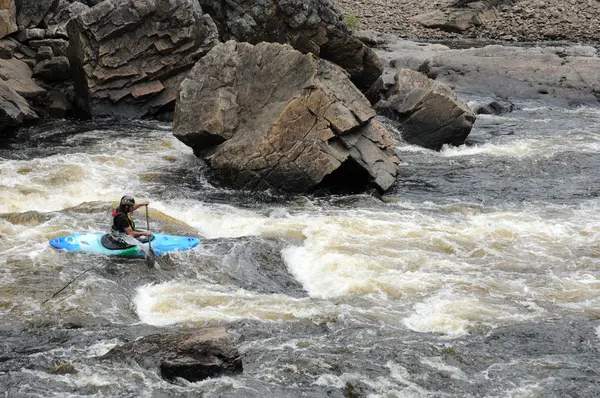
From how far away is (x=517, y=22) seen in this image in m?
38.0

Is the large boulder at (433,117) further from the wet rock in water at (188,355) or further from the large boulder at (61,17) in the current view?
the wet rock in water at (188,355)

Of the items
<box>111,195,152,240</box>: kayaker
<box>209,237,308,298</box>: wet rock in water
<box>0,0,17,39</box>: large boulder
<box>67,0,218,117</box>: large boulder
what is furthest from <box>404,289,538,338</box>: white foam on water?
<box>0,0,17,39</box>: large boulder

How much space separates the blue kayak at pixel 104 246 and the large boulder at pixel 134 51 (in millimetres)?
9078

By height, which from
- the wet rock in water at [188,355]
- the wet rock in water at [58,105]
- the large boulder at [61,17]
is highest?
the large boulder at [61,17]

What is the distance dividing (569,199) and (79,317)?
1040 cm

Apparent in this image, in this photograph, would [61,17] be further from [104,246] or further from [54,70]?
[104,246]

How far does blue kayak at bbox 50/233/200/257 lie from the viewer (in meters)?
11.8

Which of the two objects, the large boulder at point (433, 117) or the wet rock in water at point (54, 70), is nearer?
the large boulder at point (433, 117)

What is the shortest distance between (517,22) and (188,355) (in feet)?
110

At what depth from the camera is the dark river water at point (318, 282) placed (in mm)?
8812

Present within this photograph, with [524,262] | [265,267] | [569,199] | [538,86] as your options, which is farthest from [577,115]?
[265,267]

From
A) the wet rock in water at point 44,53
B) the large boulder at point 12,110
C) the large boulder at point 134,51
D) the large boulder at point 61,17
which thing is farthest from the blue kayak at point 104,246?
the large boulder at point 61,17

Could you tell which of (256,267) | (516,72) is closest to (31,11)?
(256,267)

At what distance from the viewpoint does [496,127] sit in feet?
70.6
